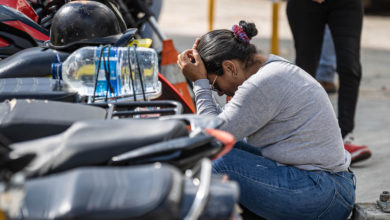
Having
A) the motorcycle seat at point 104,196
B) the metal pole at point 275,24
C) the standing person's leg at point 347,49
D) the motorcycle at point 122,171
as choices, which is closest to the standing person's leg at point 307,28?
the standing person's leg at point 347,49

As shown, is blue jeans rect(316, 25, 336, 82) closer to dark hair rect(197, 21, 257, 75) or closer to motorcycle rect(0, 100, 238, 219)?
dark hair rect(197, 21, 257, 75)

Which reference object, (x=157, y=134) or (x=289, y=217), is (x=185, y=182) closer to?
(x=157, y=134)

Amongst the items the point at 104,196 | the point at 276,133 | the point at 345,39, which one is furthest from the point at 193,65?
the point at 345,39

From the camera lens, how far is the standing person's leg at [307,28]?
14.5 feet

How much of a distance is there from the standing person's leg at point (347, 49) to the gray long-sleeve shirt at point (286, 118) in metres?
1.60

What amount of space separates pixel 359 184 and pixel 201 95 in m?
1.48

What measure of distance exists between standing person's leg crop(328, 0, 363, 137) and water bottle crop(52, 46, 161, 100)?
5.84 ft

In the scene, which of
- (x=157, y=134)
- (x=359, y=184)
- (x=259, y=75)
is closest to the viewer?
(x=157, y=134)

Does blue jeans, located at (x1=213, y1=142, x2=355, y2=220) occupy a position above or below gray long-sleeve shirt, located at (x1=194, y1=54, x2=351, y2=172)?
below

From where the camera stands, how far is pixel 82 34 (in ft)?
10.0

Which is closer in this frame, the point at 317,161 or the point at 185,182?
the point at 185,182

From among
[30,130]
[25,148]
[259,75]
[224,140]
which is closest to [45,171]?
[25,148]

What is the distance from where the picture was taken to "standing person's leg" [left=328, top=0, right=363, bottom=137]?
4199 mm

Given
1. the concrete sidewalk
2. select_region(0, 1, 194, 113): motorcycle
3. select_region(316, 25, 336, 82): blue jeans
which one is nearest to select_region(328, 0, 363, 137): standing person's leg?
the concrete sidewalk
